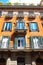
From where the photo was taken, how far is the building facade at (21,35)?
2922cm

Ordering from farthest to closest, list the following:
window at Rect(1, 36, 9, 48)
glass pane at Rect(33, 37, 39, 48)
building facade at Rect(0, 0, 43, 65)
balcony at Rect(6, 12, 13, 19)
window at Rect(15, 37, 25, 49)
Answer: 1. balcony at Rect(6, 12, 13, 19)
2. window at Rect(15, 37, 25, 49)
3. glass pane at Rect(33, 37, 39, 48)
4. window at Rect(1, 36, 9, 48)
5. building facade at Rect(0, 0, 43, 65)

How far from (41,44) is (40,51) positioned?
1441 mm

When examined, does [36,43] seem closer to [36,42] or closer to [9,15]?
[36,42]

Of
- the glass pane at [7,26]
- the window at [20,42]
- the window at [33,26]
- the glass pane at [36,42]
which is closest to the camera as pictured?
the glass pane at [36,42]

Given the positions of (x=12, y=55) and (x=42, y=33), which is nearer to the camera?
(x=12, y=55)

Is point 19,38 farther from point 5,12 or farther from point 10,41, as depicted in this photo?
point 5,12

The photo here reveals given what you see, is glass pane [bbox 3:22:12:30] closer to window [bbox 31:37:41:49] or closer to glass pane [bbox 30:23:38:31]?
glass pane [bbox 30:23:38:31]

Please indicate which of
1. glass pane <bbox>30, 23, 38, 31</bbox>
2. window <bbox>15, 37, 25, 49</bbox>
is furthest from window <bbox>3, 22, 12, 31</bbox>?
glass pane <bbox>30, 23, 38, 31</bbox>

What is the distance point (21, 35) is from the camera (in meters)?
31.6

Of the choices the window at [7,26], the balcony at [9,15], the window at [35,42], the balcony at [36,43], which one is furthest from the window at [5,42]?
the balcony at [9,15]

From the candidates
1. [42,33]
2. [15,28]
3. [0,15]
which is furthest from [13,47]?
[0,15]

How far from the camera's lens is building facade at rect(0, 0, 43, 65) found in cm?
2922

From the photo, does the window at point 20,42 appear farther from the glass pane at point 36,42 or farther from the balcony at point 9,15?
the balcony at point 9,15

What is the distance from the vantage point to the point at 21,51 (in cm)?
2923
